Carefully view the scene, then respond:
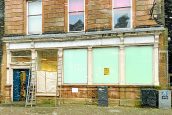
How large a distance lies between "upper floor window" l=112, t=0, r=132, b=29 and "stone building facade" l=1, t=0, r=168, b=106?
0.9 inches

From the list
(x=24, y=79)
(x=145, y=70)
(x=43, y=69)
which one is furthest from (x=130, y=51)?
(x=24, y=79)

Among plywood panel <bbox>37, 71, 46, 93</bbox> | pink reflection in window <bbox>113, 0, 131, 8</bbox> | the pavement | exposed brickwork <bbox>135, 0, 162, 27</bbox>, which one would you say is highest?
pink reflection in window <bbox>113, 0, 131, 8</bbox>

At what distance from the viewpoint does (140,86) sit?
24.2 meters

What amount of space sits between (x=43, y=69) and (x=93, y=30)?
4398 mm

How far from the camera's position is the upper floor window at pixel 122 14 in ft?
81.9

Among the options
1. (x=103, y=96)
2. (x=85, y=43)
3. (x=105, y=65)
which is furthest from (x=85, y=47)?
(x=103, y=96)

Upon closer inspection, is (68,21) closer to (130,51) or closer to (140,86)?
(130,51)

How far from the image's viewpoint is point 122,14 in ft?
82.8

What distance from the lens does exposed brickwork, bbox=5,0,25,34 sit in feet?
91.4

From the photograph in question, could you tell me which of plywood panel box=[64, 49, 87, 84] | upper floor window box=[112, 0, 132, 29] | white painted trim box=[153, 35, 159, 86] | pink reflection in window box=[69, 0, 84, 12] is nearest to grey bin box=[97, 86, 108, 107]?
plywood panel box=[64, 49, 87, 84]

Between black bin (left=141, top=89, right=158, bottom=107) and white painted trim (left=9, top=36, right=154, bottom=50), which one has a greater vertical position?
white painted trim (left=9, top=36, right=154, bottom=50)

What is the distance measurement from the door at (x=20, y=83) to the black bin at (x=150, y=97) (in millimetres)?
8592

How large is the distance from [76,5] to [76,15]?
63 centimetres

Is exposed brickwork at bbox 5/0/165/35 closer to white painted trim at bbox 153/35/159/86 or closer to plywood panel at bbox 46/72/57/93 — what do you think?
white painted trim at bbox 153/35/159/86
